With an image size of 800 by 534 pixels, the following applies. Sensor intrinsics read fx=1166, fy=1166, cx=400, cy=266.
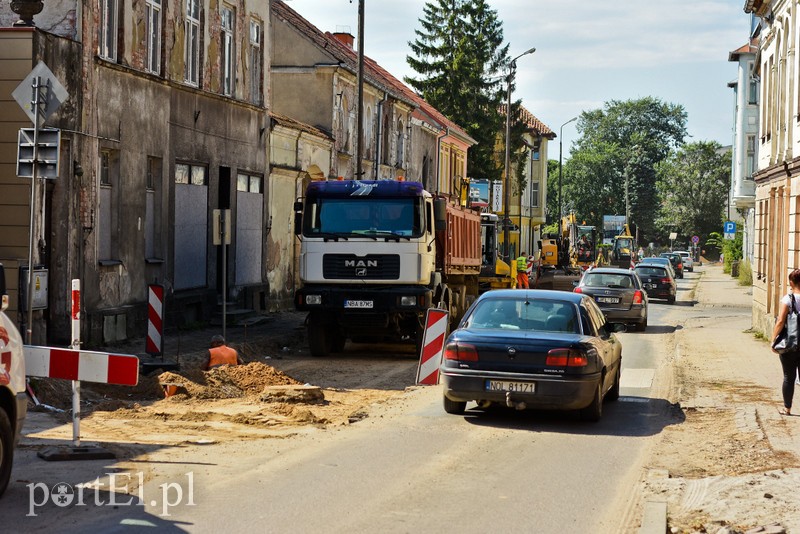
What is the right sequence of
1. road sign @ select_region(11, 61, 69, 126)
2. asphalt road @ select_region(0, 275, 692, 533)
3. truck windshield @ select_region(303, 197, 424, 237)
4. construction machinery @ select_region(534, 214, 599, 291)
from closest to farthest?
asphalt road @ select_region(0, 275, 692, 533), road sign @ select_region(11, 61, 69, 126), truck windshield @ select_region(303, 197, 424, 237), construction machinery @ select_region(534, 214, 599, 291)

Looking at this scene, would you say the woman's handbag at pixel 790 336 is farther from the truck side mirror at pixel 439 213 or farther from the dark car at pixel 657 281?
the dark car at pixel 657 281

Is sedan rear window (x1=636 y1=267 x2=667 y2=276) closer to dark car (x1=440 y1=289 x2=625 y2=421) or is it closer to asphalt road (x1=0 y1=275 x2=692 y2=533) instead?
asphalt road (x1=0 y1=275 x2=692 y2=533)

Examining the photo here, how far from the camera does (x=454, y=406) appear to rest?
43.6ft

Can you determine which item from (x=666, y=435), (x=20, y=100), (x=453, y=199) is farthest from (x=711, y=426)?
(x=453, y=199)

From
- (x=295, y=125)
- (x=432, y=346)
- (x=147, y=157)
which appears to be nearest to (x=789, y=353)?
(x=432, y=346)

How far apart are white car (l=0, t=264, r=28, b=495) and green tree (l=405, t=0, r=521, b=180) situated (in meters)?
61.8

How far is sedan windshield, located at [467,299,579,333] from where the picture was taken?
1319 cm

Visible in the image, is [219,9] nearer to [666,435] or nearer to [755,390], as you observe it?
[755,390]

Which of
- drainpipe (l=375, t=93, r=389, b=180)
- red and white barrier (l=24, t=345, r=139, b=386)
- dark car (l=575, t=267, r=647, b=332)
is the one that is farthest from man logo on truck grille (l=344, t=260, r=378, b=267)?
drainpipe (l=375, t=93, r=389, b=180)

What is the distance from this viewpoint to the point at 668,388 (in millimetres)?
17234

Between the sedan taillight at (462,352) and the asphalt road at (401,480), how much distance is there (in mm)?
705

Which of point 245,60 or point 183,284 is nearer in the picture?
point 183,284

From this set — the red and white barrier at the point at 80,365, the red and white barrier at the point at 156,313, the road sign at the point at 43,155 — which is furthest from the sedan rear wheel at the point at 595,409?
the red and white barrier at the point at 156,313

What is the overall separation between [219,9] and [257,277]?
7161 mm
